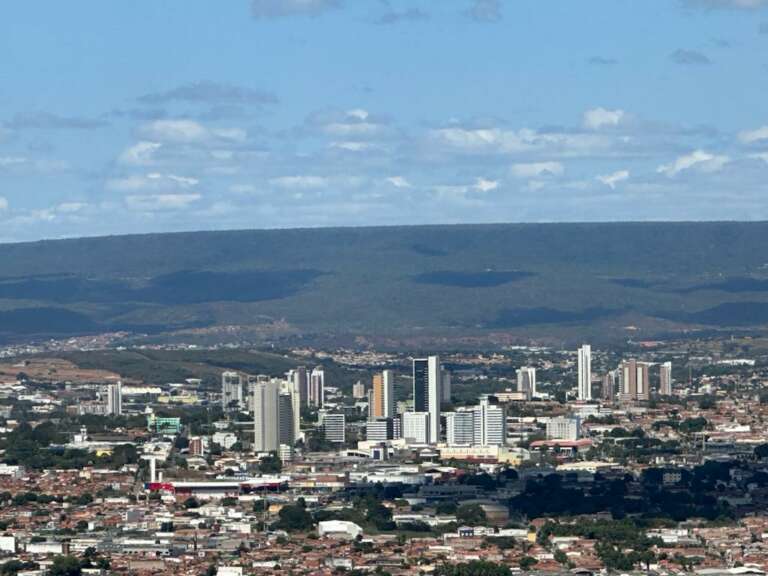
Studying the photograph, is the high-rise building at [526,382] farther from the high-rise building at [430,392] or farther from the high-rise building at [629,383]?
the high-rise building at [430,392]

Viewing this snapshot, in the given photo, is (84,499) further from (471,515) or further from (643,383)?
(643,383)

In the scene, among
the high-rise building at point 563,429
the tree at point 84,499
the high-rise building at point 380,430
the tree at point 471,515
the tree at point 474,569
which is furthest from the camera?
the high-rise building at point 380,430

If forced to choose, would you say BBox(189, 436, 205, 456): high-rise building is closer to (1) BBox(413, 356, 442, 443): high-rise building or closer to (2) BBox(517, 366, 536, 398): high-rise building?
(1) BBox(413, 356, 442, 443): high-rise building

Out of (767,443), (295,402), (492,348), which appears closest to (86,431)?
(295,402)

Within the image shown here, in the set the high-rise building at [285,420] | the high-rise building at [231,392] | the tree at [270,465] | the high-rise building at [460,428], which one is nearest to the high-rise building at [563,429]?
the high-rise building at [460,428]

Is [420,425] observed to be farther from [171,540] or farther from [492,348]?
[492,348]

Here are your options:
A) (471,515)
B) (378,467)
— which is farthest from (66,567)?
(378,467)

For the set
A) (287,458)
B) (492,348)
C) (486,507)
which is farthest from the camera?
(492,348)
